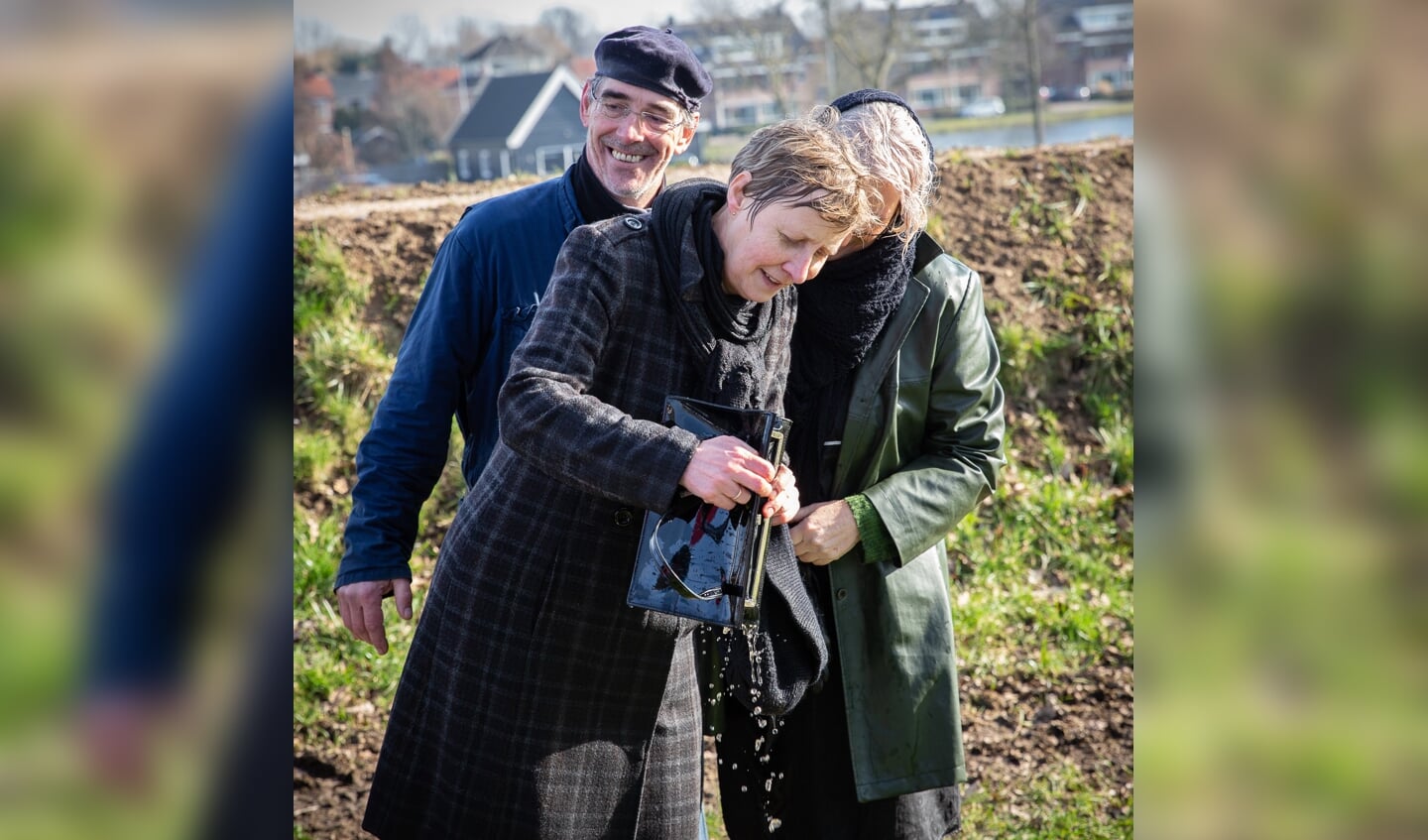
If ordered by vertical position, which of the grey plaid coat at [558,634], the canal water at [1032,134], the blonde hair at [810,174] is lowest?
the grey plaid coat at [558,634]

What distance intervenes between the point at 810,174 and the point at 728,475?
540mm

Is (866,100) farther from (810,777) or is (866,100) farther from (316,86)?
(316,86)

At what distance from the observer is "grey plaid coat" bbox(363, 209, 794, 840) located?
7.02 ft

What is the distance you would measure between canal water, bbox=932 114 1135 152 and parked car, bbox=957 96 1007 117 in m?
0.21

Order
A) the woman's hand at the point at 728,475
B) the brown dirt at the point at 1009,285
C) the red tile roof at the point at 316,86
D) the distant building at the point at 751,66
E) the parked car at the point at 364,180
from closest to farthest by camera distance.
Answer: the woman's hand at the point at 728,475
the brown dirt at the point at 1009,285
the red tile roof at the point at 316,86
the parked car at the point at 364,180
the distant building at the point at 751,66

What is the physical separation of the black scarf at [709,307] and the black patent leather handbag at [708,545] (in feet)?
0.41

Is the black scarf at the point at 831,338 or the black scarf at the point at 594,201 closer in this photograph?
the black scarf at the point at 831,338

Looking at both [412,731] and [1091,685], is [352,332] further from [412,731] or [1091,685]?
[412,731]

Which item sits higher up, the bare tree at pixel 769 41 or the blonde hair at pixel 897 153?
the bare tree at pixel 769 41

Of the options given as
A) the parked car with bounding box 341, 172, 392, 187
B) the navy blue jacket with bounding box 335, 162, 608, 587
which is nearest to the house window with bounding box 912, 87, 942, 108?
the parked car with bounding box 341, 172, 392, 187

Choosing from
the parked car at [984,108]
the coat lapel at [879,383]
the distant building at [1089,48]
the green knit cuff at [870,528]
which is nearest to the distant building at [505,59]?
the parked car at [984,108]

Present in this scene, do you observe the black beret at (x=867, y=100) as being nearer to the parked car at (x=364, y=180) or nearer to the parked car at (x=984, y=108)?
the parked car at (x=364, y=180)

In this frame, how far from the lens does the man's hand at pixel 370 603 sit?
2.70 metres
